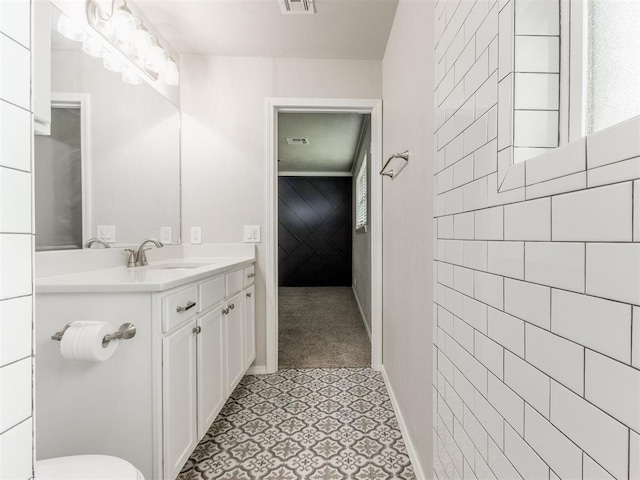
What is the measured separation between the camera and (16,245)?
377 millimetres

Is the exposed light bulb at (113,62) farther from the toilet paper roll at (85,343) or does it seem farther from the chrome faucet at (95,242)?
the toilet paper roll at (85,343)

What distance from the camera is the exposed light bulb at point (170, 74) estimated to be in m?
1.91

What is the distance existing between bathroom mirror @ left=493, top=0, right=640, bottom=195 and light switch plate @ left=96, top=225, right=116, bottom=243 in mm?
1646

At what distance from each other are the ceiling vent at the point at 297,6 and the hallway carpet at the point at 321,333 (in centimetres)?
A: 235

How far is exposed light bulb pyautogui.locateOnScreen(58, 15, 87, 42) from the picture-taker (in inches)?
48.3

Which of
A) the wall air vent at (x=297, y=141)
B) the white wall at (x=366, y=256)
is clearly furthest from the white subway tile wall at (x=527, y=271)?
the wall air vent at (x=297, y=141)

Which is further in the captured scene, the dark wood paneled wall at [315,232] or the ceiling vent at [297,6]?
the dark wood paneled wall at [315,232]

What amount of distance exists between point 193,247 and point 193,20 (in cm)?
144

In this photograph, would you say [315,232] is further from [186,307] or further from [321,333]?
[186,307]

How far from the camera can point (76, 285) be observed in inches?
38.5

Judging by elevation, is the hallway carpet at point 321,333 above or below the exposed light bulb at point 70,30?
below

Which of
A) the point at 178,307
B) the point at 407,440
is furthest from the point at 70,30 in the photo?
the point at 407,440

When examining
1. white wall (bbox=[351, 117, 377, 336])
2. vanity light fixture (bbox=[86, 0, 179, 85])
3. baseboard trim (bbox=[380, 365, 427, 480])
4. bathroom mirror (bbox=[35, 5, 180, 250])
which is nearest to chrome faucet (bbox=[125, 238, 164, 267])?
bathroom mirror (bbox=[35, 5, 180, 250])

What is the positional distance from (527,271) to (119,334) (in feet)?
3.63
